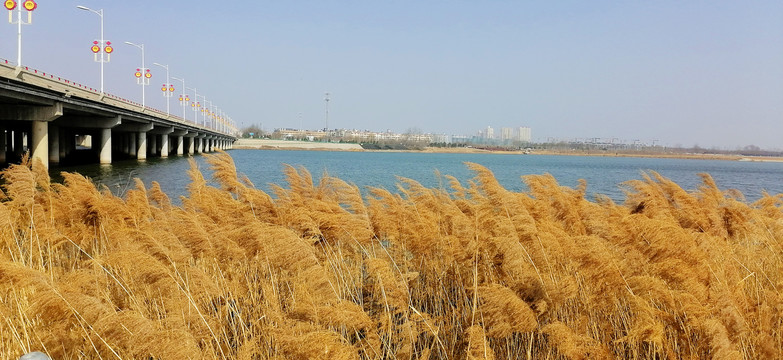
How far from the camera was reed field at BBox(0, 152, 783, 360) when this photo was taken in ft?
14.4

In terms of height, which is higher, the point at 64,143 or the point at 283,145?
the point at 283,145

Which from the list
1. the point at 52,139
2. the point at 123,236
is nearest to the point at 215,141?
the point at 52,139

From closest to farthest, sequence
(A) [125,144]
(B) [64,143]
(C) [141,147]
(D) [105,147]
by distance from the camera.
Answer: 1. (D) [105,147]
2. (B) [64,143]
3. (C) [141,147]
4. (A) [125,144]

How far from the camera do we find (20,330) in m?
5.66

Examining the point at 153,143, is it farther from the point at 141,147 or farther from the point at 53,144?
the point at 53,144

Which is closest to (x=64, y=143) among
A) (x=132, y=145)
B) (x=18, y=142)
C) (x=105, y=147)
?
(x=105, y=147)

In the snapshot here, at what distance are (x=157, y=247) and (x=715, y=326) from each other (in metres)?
4.78

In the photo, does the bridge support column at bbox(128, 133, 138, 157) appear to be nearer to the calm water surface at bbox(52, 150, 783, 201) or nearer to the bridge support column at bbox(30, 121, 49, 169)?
the calm water surface at bbox(52, 150, 783, 201)

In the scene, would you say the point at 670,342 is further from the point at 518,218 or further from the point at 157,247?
the point at 157,247

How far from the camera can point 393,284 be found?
16.7 ft

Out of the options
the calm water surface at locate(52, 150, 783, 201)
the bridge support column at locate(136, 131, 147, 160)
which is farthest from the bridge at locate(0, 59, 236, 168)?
the calm water surface at locate(52, 150, 783, 201)

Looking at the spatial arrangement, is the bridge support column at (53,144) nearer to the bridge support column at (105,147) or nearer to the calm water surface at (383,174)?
the calm water surface at (383,174)

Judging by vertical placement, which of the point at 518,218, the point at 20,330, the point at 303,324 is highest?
the point at 518,218

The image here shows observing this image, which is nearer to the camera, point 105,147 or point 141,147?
point 105,147
